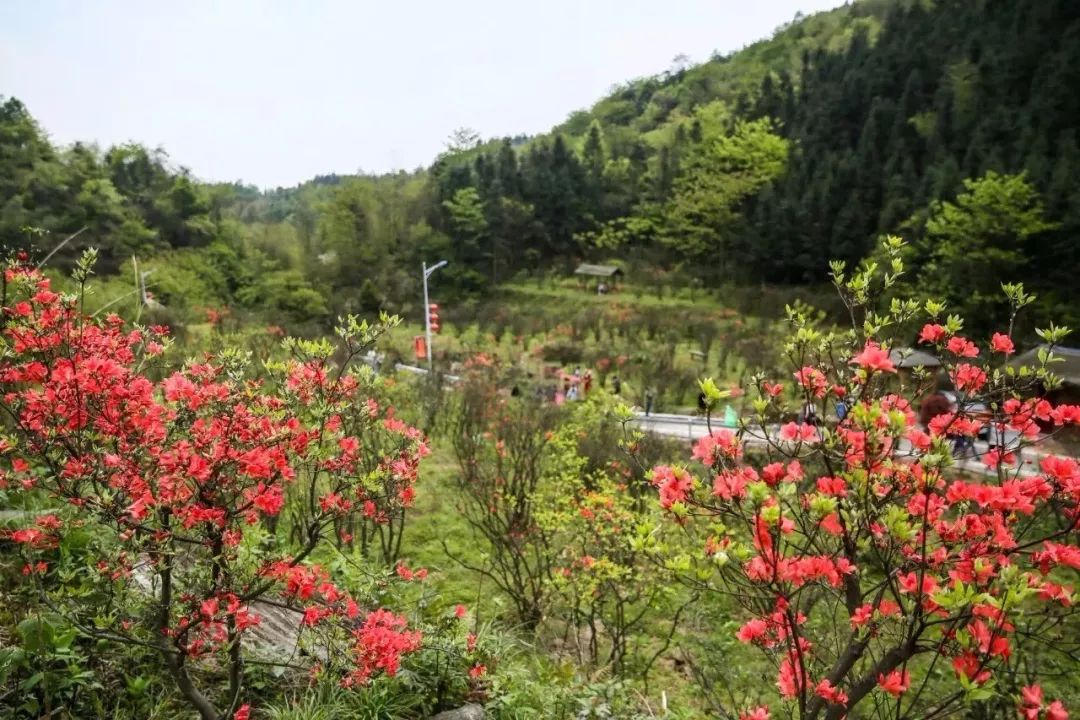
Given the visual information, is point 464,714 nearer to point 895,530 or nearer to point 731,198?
point 895,530

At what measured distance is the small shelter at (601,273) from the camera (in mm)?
32562

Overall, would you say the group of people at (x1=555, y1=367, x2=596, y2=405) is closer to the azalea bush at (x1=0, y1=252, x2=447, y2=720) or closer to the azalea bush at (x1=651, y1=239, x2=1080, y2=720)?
the azalea bush at (x1=0, y1=252, x2=447, y2=720)

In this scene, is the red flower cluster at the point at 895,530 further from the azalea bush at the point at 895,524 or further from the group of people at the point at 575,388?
the group of people at the point at 575,388

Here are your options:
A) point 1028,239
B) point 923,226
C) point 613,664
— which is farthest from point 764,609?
point 923,226

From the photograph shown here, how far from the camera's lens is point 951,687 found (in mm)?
6605

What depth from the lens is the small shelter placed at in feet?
107

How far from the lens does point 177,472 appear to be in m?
2.49

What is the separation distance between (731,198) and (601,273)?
7657 mm

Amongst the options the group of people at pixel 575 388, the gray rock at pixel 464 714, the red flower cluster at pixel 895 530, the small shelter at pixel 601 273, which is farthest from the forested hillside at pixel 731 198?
the gray rock at pixel 464 714

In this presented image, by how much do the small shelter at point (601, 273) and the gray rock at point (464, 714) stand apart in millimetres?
29709

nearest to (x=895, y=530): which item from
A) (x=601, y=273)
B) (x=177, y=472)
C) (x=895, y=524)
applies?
(x=895, y=524)

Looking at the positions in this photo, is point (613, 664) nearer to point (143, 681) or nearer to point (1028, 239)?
point (143, 681)

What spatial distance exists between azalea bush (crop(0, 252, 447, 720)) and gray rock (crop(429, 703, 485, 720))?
0.62 meters

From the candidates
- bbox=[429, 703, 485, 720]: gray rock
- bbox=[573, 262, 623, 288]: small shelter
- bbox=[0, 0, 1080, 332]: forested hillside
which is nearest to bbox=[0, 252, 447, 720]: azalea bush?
bbox=[429, 703, 485, 720]: gray rock
